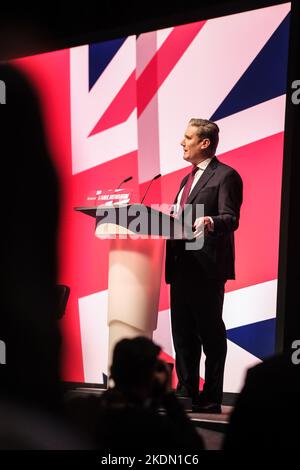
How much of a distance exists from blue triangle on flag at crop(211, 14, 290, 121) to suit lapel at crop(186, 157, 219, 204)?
632 mm

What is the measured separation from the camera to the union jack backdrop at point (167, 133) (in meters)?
3.79

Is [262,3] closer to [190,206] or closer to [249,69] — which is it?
[249,69]

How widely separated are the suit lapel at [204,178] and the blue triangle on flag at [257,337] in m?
0.96

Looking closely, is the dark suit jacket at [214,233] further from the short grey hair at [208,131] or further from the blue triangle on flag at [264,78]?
the blue triangle on flag at [264,78]

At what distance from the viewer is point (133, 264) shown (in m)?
2.87

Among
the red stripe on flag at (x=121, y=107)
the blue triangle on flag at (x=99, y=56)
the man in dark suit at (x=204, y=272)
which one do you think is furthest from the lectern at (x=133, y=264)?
the blue triangle on flag at (x=99, y=56)

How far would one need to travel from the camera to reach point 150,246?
2.89m

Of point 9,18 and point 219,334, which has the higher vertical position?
point 9,18

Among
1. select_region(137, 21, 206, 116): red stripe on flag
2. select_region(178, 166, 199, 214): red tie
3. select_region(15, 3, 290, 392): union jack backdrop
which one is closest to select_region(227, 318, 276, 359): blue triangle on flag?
select_region(15, 3, 290, 392): union jack backdrop

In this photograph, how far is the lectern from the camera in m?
2.84

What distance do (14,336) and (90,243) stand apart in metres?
3.21

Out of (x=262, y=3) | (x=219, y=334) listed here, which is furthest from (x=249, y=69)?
(x=219, y=334)

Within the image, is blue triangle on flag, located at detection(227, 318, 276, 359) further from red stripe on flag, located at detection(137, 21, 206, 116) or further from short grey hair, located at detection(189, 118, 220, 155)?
red stripe on flag, located at detection(137, 21, 206, 116)

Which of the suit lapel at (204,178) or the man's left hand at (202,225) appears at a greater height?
the suit lapel at (204,178)
